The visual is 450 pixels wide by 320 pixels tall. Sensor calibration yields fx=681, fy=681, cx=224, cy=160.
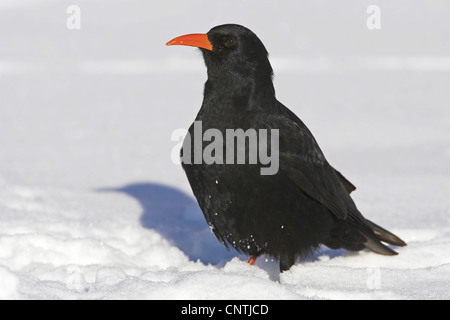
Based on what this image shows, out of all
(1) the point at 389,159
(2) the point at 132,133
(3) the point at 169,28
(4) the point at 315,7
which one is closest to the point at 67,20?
(3) the point at 169,28

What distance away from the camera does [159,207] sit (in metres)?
6.57

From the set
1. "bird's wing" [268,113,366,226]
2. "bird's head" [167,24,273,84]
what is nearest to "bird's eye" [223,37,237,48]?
"bird's head" [167,24,273,84]

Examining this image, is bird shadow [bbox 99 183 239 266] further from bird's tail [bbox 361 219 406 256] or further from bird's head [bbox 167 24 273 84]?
bird's head [bbox 167 24 273 84]

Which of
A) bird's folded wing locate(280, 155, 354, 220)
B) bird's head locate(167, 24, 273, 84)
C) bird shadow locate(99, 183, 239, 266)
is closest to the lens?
bird's folded wing locate(280, 155, 354, 220)

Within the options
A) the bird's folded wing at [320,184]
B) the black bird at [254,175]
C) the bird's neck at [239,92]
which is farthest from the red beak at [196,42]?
the bird's folded wing at [320,184]

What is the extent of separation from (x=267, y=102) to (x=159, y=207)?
2348 mm

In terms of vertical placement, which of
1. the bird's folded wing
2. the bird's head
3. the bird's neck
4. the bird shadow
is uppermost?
the bird's head

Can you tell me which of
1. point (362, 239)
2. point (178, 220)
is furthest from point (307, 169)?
point (178, 220)

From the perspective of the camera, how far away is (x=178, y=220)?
243 inches

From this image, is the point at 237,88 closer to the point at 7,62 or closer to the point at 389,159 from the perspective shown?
the point at 389,159

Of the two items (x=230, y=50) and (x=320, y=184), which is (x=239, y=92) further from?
(x=320, y=184)

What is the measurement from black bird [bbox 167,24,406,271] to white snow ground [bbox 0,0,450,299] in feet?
0.85

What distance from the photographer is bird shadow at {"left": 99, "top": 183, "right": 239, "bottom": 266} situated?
5500 mm

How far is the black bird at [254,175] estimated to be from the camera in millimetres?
4328
